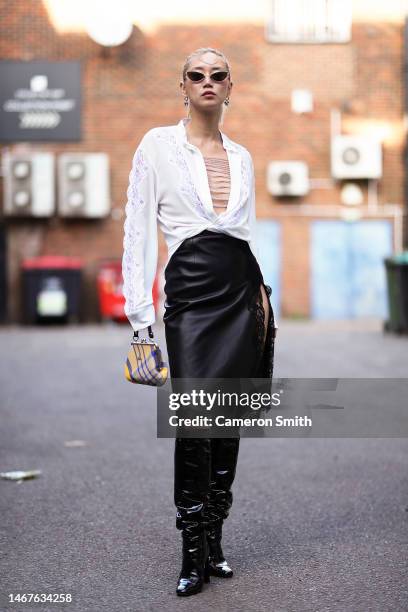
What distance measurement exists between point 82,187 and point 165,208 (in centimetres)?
1774

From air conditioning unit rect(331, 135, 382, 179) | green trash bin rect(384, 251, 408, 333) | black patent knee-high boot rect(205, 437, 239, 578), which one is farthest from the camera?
air conditioning unit rect(331, 135, 382, 179)

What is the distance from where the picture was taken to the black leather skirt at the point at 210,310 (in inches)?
141

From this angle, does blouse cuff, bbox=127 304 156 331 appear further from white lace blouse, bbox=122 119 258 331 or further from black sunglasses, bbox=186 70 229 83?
black sunglasses, bbox=186 70 229 83

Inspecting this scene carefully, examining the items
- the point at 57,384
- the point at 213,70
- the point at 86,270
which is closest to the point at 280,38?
the point at 86,270

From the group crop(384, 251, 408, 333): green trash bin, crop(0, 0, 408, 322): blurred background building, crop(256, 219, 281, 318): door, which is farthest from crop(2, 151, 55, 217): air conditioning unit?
crop(384, 251, 408, 333): green trash bin

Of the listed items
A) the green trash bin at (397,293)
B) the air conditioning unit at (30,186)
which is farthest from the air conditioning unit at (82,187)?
the green trash bin at (397,293)

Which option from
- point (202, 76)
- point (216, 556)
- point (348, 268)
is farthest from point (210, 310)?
point (348, 268)

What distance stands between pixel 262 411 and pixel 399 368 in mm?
7967

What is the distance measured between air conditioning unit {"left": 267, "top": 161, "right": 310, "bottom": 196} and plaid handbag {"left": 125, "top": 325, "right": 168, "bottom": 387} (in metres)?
18.0

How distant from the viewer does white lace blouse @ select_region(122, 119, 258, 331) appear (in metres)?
3.62

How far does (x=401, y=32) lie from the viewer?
72.5ft

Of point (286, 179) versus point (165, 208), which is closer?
point (165, 208)

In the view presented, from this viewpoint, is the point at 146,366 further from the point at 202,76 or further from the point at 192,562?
the point at 202,76

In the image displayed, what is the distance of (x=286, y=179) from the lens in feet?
70.2
